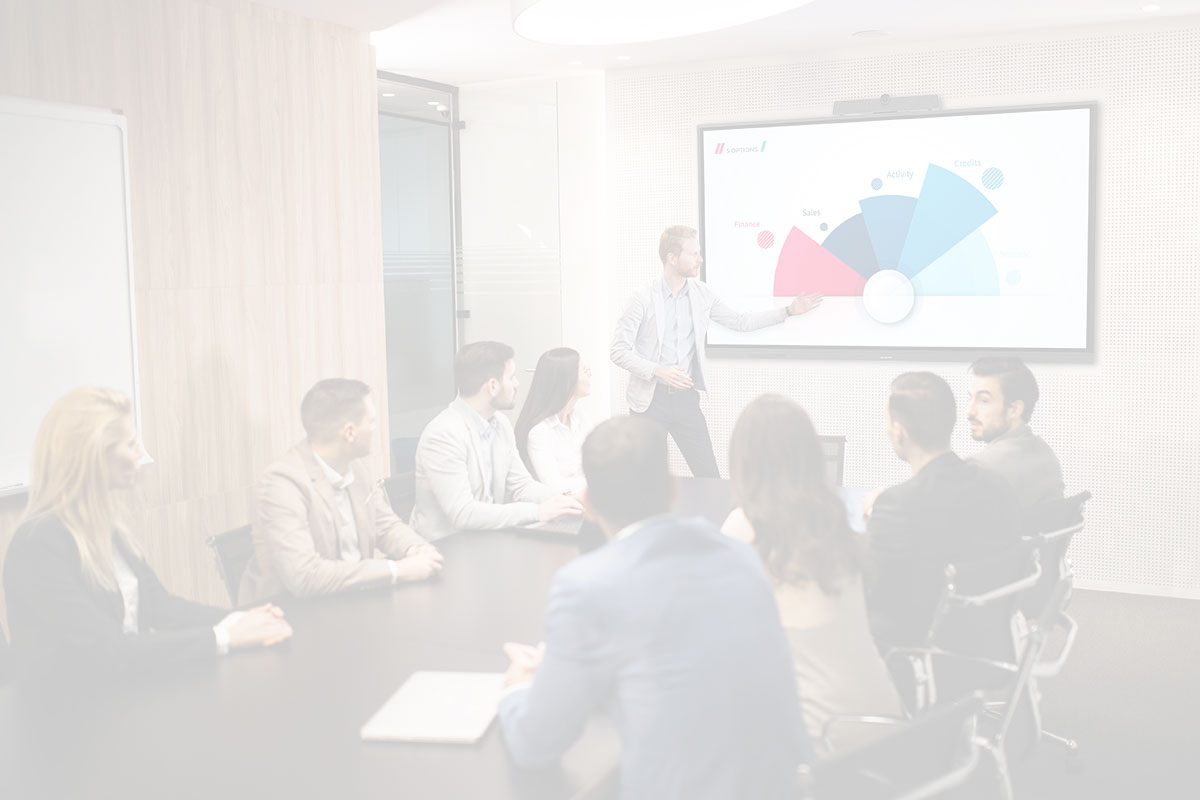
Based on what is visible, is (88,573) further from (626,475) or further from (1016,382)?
(1016,382)

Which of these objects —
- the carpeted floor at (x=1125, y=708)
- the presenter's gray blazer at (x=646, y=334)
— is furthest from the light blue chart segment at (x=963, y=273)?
the carpeted floor at (x=1125, y=708)

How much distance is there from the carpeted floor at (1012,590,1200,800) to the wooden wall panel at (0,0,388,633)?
3.37 m

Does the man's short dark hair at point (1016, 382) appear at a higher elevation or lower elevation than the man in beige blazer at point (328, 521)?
higher

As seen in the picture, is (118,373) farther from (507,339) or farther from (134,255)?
(507,339)

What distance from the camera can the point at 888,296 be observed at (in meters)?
6.30

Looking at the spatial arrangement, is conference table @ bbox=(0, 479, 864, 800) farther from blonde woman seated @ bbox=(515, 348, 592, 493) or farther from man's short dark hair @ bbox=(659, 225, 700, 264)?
man's short dark hair @ bbox=(659, 225, 700, 264)

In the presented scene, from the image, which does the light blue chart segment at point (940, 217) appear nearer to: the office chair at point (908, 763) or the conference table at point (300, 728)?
the conference table at point (300, 728)

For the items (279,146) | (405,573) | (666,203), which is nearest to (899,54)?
(666,203)

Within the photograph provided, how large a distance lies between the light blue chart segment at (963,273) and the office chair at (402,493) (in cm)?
336

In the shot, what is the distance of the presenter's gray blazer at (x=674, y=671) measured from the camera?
68.6 inches

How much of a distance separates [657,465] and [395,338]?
203 inches

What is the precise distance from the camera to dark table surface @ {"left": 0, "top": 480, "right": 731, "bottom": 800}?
6.06 ft

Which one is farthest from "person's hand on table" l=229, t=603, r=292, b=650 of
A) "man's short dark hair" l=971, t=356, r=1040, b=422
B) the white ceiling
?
the white ceiling

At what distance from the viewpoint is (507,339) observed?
291 inches
